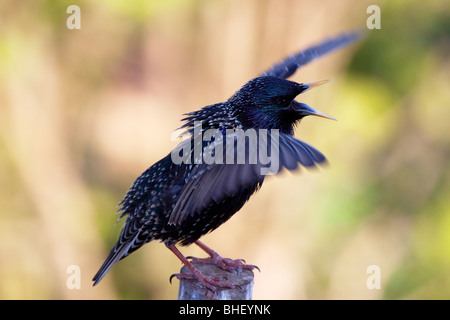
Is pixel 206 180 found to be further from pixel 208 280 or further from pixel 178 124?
pixel 178 124

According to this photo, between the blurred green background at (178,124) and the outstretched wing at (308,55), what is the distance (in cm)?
237

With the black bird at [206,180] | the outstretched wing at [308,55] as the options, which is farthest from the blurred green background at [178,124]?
the black bird at [206,180]

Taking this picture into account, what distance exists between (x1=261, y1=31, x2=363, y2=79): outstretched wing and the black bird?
64 centimetres

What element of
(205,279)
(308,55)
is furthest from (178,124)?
(205,279)

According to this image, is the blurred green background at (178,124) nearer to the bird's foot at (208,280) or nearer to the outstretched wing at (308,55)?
the outstretched wing at (308,55)

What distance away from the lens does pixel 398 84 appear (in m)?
7.83

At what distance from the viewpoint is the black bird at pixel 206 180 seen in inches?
107

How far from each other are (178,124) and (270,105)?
3.88 metres

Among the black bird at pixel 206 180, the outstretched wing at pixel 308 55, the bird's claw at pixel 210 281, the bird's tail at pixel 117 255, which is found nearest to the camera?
the black bird at pixel 206 180

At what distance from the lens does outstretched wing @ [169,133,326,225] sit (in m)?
2.48

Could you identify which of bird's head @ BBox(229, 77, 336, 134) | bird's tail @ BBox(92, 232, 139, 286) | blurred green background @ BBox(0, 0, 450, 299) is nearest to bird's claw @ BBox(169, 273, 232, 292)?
A: bird's tail @ BBox(92, 232, 139, 286)

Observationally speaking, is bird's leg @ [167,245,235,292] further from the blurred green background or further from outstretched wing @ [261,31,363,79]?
the blurred green background

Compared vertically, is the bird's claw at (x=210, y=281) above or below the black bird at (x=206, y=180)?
below

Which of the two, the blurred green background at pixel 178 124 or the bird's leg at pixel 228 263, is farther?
the blurred green background at pixel 178 124
